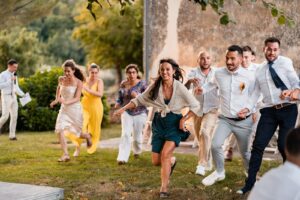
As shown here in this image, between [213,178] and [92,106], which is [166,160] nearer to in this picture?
[213,178]

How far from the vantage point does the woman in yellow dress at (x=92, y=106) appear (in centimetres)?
1152

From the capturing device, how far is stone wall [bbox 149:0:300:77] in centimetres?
1291

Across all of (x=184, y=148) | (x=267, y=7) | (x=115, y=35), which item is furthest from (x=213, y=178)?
(x=115, y=35)

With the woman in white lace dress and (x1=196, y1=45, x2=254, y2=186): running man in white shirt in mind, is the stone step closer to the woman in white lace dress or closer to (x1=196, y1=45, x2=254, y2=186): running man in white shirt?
(x1=196, y1=45, x2=254, y2=186): running man in white shirt

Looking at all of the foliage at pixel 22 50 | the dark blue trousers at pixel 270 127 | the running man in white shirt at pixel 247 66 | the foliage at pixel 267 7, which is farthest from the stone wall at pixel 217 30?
the foliage at pixel 22 50

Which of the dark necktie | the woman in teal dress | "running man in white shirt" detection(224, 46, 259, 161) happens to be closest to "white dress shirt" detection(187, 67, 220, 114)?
"running man in white shirt" detection(224, 46, 259, 161)

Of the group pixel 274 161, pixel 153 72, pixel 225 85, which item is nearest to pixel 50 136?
pixel 153 72

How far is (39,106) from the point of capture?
1758 cm

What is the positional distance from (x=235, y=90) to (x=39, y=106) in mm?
10309

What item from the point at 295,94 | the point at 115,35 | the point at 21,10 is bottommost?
the point at 295,94

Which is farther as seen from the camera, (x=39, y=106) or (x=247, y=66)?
(x=39, y=106)

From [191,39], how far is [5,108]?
4659 millimetres

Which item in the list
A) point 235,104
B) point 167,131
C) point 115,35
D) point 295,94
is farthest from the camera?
point 115,35

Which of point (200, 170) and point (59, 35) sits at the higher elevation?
point (59, 35)
